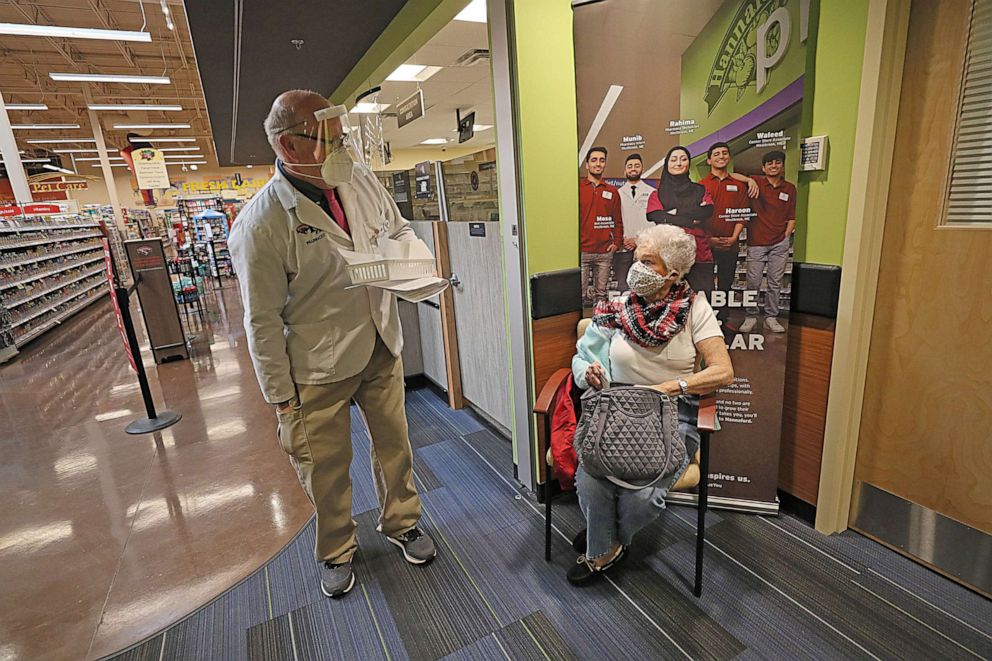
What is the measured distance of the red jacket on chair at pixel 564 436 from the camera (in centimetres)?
189

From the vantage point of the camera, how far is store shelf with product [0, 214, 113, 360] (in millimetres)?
6336

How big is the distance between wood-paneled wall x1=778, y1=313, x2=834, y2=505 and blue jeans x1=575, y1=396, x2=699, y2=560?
1.78 ft

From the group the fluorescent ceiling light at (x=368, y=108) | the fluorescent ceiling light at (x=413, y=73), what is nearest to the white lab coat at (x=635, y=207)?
the fluorescent ceiling light at (x=368, y=108)

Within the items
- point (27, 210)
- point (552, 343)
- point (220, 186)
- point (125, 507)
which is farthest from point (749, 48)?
point (220, 186)

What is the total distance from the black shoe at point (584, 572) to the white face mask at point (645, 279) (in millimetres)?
1014

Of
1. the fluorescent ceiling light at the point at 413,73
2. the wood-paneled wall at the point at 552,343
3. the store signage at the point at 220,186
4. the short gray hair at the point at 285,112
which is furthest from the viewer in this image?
the store signage at the point at 220,186

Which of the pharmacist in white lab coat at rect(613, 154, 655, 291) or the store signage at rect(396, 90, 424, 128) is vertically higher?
the store signage at rect(396, 90, 424, 128)

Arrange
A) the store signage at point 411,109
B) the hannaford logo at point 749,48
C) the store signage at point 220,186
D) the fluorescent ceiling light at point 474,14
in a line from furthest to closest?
the store signage at point 220,186, the fluorescent ceiling light at point 474,14, the store signage at point 411,109, the hannaford logo at point 749,48

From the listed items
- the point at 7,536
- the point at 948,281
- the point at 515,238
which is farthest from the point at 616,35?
the point at 7,536

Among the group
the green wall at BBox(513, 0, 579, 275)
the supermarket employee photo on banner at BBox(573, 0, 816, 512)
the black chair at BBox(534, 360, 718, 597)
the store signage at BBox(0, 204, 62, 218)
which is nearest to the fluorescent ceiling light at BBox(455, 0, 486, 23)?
the green wall at BBox(513, 0, 579, 275)

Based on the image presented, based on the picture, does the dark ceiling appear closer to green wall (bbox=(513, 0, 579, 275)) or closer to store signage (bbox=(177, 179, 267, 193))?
green wall (bbox=(513, 0, 579, 275))

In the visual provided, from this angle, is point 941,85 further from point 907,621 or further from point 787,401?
point 907,621

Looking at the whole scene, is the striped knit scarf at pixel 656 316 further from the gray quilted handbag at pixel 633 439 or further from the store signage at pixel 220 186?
the store signage at pixel 220 186

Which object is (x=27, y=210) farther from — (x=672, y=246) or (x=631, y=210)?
(x=672, y=246)
